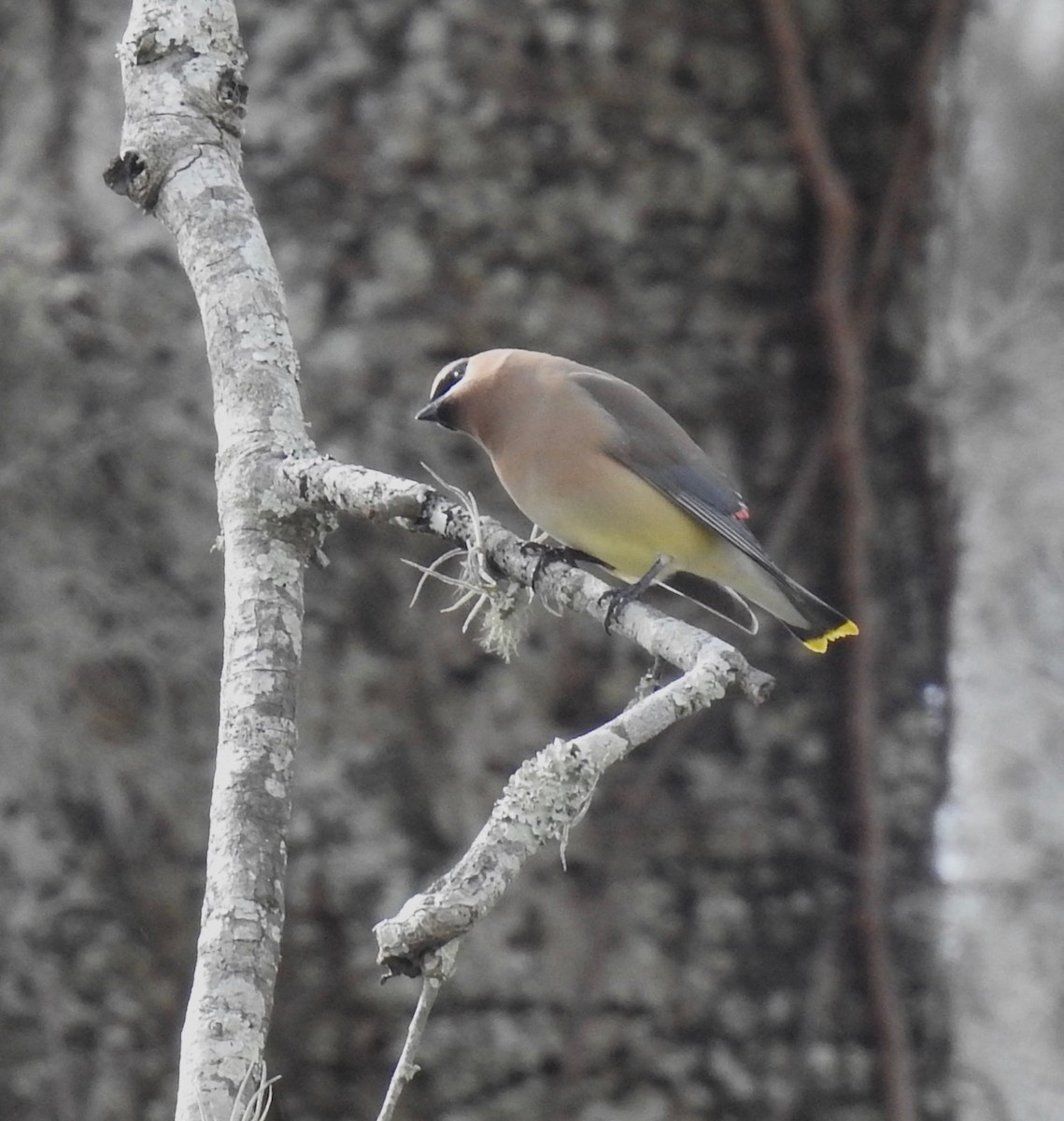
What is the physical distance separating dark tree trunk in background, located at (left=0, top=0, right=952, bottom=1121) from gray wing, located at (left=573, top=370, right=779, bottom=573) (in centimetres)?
67

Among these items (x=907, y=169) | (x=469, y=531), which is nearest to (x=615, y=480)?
(x=469, y=531)

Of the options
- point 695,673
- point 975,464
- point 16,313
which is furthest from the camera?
point 975,464

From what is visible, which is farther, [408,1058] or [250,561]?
[250,561]

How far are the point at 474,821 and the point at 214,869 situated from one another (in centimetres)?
231

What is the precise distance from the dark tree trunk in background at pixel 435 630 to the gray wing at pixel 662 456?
0.67 meters

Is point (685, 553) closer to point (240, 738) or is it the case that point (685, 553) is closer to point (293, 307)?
point (293, 307)

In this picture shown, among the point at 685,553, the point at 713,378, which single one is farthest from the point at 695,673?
the point at 713,378

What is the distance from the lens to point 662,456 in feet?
11.0

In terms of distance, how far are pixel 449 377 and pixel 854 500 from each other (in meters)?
1.24

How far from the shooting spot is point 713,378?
416 centimetres

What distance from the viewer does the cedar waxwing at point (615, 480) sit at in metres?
3.08

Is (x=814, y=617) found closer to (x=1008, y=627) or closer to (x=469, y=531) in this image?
(x=469, y=531)

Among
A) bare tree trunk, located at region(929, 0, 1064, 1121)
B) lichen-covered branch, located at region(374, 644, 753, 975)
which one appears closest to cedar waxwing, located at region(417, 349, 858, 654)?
lichen-covered branch, located at region(374, 644, 753, 975)

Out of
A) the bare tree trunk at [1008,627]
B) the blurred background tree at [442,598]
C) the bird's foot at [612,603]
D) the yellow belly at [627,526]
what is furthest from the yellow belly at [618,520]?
the bare tree trunk at [1008,627]
